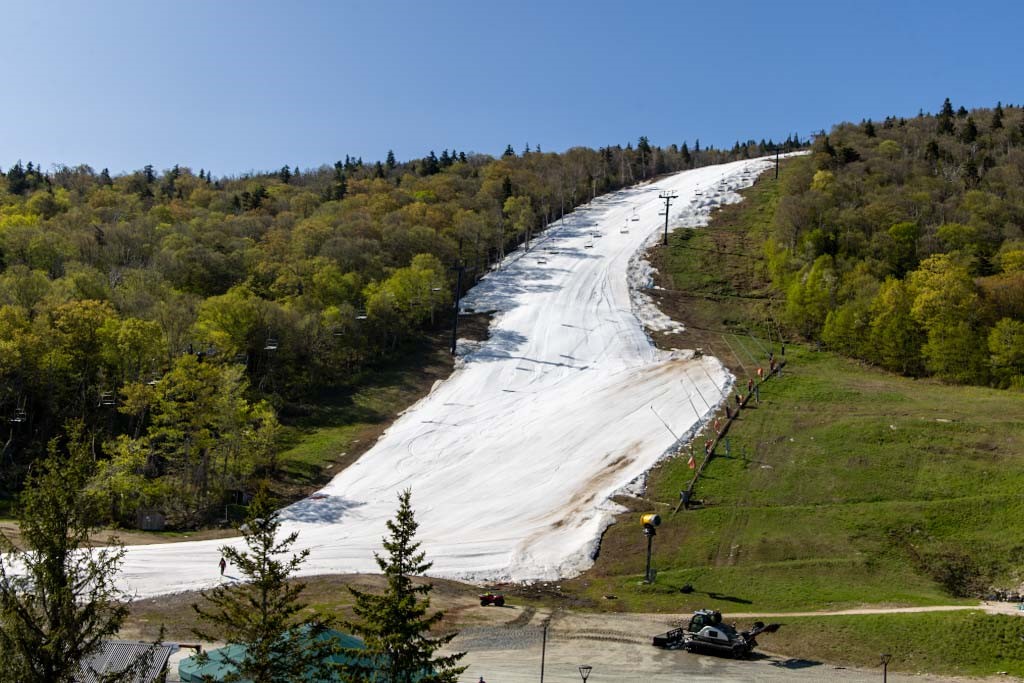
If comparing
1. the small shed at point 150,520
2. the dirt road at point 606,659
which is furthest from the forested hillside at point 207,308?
the dirt road at point 606,659

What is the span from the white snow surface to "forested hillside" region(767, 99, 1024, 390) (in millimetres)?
14978

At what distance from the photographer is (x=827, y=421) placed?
60.8 metres

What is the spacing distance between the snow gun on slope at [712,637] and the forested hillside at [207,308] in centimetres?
2167

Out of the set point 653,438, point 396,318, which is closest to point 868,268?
point 653,438

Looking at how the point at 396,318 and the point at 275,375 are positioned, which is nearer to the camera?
the point at 275,375

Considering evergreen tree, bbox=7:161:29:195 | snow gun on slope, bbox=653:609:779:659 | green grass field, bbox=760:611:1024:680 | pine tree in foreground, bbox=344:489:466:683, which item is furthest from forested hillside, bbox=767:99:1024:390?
evergreen tree, bbox=7:161:29:195

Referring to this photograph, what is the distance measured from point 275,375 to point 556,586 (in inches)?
1525

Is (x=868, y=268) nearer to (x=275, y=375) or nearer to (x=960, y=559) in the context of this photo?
(x=960, y=559)

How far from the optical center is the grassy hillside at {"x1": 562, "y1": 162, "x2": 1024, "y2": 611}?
41.1 m

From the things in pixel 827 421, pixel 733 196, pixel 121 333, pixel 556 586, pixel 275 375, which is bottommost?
pixel 556 586

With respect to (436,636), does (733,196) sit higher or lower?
higher

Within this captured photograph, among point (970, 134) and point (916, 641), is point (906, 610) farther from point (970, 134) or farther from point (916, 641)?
point (970, 134)

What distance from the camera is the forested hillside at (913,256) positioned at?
72.2 meters

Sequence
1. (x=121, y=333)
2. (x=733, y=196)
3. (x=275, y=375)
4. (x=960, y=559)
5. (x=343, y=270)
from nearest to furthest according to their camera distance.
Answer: (x=960, y=559) < (x=121, y=333) < (x=275, y=375) < (x=343, y=270) < (x=733, y=196)
